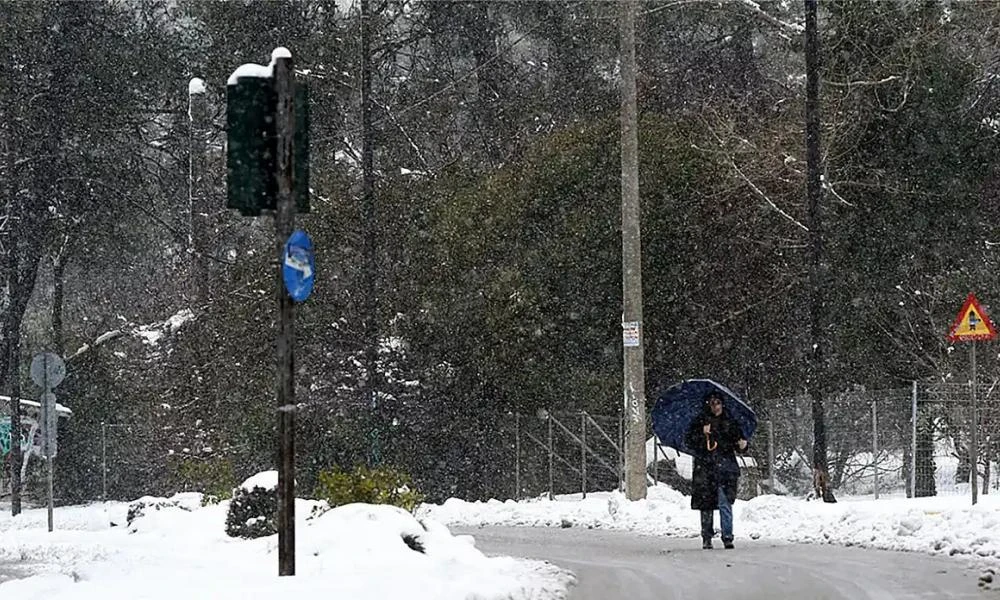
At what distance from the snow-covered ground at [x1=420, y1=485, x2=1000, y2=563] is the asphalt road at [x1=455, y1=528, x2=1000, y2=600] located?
1.92ft

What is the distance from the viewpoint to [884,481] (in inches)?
1060

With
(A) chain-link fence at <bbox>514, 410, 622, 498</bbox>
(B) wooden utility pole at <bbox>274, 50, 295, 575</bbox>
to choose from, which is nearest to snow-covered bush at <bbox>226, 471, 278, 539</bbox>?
(B) wooden utility pole at <bbox>274, 50, 295, 575</bbox>

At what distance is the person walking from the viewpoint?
1720 centimetres

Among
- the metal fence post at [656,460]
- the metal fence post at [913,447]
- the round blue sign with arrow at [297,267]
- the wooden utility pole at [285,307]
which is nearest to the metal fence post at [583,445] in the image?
the metal fence post at [656,460]

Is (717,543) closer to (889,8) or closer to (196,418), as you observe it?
(889,8)

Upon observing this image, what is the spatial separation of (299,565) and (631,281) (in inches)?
481

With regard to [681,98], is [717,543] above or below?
below

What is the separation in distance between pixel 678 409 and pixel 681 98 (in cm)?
1859

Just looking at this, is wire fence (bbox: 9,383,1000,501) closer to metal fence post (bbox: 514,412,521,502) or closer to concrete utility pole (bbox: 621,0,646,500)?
metal fence post (bbox: 514,412,521,502)

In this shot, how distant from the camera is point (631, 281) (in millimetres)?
24188

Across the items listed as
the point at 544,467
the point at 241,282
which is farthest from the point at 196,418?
the point at 544,467

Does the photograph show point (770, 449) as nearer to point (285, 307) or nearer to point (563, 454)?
point (563, 454)

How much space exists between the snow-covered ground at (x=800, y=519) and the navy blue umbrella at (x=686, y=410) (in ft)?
4.38

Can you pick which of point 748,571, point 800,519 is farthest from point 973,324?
point 748,571
